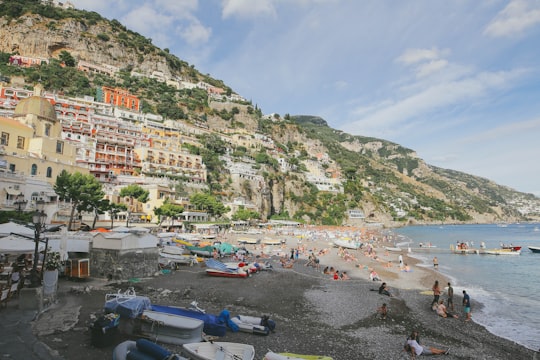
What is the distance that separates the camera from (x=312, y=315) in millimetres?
12625

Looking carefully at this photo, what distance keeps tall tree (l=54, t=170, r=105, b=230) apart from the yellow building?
2.92 m

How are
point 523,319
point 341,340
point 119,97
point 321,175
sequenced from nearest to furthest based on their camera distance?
1. point 341,340
2. point 523,319
3. point 119,97
4. point 321,175

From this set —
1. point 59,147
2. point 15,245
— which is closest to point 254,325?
point 15,245

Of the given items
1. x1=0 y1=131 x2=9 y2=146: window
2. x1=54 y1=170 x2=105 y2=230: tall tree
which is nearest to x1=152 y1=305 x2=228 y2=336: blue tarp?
x1=54 y1=170 x2=105 y2=230: tall tree

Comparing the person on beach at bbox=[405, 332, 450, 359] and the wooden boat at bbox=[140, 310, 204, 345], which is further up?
the wooden boat at bbox=[140, 310, 204, 345]

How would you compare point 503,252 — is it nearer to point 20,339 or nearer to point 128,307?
point 128,307

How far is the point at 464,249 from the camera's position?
41312 mm

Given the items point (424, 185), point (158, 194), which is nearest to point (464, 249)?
point (158, 194)

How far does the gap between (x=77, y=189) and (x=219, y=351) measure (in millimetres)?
25166

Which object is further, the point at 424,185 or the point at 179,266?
the point at 424,185

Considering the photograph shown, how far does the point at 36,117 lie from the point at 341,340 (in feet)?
124

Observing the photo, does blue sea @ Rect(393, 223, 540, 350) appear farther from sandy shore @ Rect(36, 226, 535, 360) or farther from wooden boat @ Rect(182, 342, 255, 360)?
wooden boat @ Rect(182, 342, 255, 360)

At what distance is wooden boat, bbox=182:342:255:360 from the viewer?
6.73 meters

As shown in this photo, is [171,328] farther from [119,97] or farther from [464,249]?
[119,97]
